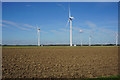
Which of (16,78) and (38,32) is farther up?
(38,32)

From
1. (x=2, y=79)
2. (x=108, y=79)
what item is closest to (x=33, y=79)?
(x=2, y=79)

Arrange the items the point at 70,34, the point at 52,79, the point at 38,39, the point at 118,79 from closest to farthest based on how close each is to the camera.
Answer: the point at 118,79 < the point at 52,79 < the point at 70,34 < the point at 38,39

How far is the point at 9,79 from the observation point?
7.05 metres

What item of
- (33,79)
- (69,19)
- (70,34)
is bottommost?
(33,79)

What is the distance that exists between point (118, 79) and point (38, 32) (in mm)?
66278

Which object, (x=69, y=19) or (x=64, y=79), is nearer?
(x=64, y=79)

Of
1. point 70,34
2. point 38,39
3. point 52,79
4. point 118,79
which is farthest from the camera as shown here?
point 38,39

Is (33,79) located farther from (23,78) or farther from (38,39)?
(38,39)

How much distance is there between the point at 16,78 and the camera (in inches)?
286

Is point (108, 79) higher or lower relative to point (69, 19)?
lower

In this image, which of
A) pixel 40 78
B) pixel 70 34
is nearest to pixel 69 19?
pixel 70 34

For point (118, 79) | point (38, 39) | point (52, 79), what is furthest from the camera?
point (38, 39)

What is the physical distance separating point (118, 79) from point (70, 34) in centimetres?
4550

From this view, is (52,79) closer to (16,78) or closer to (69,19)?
(16,78)
